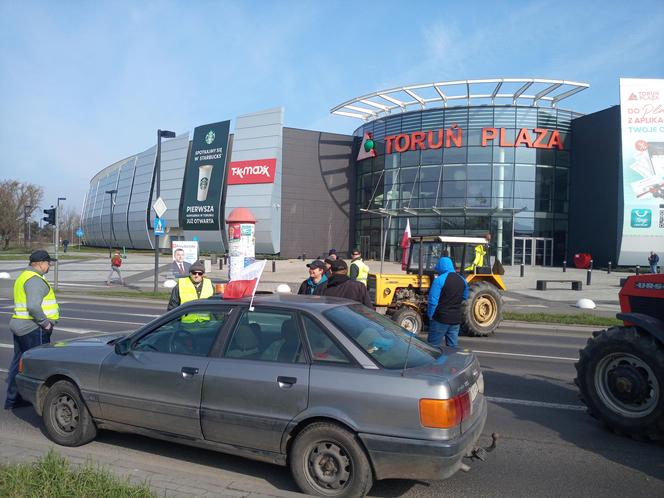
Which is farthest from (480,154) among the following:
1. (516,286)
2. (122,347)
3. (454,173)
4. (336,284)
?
(122,347)

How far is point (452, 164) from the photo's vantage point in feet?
130

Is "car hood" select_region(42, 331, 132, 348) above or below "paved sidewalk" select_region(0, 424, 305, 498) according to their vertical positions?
above

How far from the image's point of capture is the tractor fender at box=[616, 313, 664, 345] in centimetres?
521

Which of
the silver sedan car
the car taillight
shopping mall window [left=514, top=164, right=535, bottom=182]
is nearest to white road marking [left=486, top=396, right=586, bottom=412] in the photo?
the silver sedan car

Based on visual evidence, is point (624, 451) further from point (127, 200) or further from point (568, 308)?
point (127, 200)

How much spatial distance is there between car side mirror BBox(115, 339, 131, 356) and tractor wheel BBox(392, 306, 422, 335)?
22.6 ft

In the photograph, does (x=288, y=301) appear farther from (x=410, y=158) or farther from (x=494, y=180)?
(x=410, y=158)

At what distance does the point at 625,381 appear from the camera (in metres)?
5.30

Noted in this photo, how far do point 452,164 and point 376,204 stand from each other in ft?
27.6

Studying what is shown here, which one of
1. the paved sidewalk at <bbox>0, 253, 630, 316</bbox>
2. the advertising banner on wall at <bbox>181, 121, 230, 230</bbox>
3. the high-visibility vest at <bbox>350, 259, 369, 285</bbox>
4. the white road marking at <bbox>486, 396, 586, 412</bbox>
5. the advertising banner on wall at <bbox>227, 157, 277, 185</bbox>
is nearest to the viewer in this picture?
the white road marking at <bbox>486, 396, 586, 412</bbox>

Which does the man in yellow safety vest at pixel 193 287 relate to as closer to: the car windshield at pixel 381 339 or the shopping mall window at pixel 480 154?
the car windshield at pixel 381 339

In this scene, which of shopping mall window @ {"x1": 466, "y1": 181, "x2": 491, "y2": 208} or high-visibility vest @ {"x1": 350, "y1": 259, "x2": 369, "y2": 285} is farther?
shopping mall window @ {"x1": 466, "y1": 181, "x2": 491, "y2": 208}

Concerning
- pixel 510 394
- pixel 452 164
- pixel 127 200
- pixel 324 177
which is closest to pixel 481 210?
pixel 452 164

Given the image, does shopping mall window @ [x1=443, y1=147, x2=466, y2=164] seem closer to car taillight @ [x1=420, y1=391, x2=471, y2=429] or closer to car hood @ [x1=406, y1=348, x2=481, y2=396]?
car hood @ [x1=406, y1=348, x2=481, y2=396]
